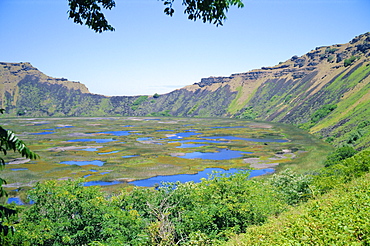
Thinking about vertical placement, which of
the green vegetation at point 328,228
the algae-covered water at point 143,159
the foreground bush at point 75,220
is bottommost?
the algae-covered water at point 143,159

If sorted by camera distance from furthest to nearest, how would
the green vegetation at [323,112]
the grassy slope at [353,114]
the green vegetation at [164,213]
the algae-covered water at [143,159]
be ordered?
1. the green vegetation at [323,112]
2. the grassy slope at [353,114]
3. the algae-covered water at [143,159]
4. the green vegetation at [164,213]

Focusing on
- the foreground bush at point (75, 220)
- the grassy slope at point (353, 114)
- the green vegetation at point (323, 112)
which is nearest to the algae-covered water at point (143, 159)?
the grassy slope at point (353, 114)

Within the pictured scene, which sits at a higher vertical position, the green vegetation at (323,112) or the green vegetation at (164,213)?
the green vegetation at (323,112)

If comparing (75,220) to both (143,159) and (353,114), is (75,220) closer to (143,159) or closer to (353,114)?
(143,159)

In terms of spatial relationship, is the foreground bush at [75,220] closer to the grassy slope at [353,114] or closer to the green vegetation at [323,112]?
the grassy slope at [353,114]

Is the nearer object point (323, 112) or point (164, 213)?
point (164, 213)

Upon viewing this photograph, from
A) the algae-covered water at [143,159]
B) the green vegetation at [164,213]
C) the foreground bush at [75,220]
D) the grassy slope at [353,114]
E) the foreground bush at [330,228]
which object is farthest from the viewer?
the grassy slope at [353,114]

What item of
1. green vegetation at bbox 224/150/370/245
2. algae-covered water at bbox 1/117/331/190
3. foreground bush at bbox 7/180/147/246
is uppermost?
green vegetation at bbox 224/150/370/245

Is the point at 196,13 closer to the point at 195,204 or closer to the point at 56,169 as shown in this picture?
the point at 195,204

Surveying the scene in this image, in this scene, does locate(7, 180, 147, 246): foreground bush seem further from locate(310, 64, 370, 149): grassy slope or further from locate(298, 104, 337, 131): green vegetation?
locate(298, 104, 337, 131): green vegetation

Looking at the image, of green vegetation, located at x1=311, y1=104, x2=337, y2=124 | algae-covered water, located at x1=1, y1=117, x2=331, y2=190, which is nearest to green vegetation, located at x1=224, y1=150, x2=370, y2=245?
algae-covered water, located at x1=1, y1=117, x2=331, y2=190

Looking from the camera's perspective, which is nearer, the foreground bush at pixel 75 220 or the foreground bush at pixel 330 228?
the foreground bush at pixel 330 228

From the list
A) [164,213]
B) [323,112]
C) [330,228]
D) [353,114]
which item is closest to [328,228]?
[330,228]

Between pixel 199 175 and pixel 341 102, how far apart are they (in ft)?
383
